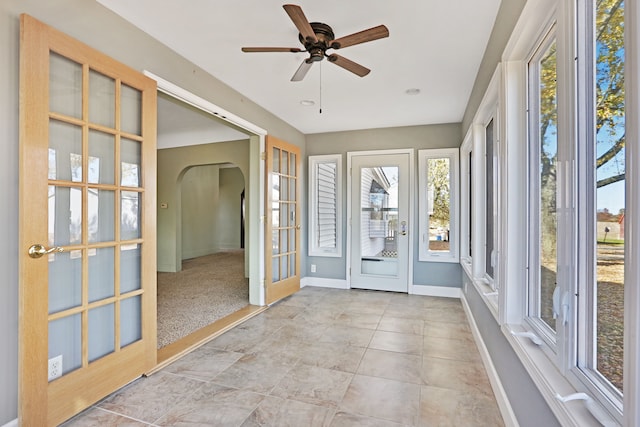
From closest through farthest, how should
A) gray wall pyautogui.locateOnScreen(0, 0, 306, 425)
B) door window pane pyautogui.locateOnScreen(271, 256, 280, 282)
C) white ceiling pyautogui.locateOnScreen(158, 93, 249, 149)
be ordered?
Answer: gray wall pyautogui.locateOnScreen(0, 0, 306, 425) < door window pane pyautogui.locateOnScreen(271, 256, 280, 282) < white ceiling pyautogui.locateOnScreen(158, 93, 249, 149)

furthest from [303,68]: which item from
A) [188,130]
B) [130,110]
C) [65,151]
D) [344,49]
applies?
[188,130]

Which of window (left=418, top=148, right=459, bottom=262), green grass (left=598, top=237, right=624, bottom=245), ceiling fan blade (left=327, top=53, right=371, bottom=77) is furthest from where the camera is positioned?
window (left=418, top=148, right=459, bottom=262)

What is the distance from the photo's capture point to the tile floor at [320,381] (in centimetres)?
188

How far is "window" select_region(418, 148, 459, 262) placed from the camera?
15.1ft

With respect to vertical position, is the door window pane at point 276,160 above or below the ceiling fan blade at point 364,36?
below

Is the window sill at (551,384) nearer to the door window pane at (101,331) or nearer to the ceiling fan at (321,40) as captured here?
the ceiling fan at (321,40)

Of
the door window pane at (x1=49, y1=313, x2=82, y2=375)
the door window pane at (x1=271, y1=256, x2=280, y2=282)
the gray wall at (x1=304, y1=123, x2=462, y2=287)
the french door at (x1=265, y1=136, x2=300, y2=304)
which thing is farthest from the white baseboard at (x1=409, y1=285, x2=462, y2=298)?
the door window pane at (x1=49, y1=313, x2=82, y2=375)

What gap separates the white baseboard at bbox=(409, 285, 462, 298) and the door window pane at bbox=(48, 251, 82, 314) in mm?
4103

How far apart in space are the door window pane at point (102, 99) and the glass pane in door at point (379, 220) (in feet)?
11.7

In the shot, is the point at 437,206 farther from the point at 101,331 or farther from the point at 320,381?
the point at 101,331

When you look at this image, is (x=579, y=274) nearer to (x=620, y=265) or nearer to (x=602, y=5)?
(x=620, y=265)

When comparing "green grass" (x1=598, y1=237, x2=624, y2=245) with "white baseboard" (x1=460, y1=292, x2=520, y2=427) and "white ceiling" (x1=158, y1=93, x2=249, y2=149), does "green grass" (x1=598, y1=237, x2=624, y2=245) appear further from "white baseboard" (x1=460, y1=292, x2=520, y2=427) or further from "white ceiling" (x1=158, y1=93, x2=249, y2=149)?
"white ceiling" (x1=158, y1=93, x2=249, y2=149)

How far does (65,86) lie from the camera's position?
5.98 feet

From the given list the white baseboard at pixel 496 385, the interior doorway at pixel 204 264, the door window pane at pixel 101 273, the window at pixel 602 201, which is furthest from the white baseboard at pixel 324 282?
the window at pixel 602 201
